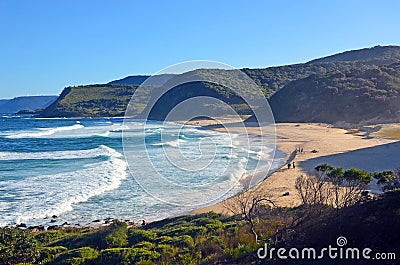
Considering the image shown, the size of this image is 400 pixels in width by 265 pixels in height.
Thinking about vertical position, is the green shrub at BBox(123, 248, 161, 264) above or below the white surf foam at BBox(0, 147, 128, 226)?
above

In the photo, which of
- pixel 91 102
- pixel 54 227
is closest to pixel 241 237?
pixel 54 227

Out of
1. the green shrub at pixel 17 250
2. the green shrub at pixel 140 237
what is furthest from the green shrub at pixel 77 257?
the green shrub at pixel 140 237

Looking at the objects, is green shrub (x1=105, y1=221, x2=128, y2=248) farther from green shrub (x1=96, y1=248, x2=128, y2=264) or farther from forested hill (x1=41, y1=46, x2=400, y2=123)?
forested hill (x1=41, y1=46, x2=400, y2=123)

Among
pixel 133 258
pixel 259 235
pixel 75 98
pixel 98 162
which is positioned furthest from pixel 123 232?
pixel 75 98

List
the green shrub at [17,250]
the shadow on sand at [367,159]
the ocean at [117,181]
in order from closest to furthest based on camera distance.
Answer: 1. the green shrub at [17,250]
2. the ocean at [117,181]
3. the shadow on sand at [367,159]

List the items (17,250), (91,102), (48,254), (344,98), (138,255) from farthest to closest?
1. (91,102)
2. (344,98)
3. (48,254)
4. (17,250)
5. (138,255)

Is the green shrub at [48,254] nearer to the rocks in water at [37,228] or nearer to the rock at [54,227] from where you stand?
the rock at [54,227]

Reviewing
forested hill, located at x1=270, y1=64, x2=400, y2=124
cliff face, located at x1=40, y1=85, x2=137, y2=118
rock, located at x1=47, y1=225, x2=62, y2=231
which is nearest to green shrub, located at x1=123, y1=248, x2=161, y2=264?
rock, located at x1=47, y1=225, x2=62, y2=231

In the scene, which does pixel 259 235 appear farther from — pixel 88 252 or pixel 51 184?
pixel 51 184

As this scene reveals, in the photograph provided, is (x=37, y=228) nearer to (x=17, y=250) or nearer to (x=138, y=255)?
(x=17, y=250)

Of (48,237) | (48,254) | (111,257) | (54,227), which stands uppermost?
(111,257)

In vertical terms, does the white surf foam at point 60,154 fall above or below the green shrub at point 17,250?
above

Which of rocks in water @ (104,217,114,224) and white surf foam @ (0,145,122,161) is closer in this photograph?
rocks in water @ (104,217,114,224)

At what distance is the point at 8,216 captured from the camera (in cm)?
1553
